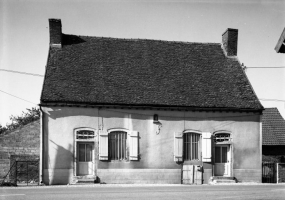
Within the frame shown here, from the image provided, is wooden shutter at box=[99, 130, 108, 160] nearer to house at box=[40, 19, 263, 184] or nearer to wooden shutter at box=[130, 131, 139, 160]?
house at box=[40, 19, 263, 184]

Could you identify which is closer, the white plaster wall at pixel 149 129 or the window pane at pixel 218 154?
the white plaster wall at pixel 149 129

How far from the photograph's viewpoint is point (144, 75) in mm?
20141

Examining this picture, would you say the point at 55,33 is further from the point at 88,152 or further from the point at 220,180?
the point at 220,180

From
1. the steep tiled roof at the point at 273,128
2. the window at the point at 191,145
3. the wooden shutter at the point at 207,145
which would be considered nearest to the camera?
the wooden shutter at the point at 207,145

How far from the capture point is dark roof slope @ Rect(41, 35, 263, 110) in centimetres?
1856

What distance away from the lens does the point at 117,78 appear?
19672 millimetres

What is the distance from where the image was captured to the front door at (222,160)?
1919 cm

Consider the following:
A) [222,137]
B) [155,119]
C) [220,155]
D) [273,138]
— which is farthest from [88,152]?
[273,138]

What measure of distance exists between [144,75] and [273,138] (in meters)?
10.9

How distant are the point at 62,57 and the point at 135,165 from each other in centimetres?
726

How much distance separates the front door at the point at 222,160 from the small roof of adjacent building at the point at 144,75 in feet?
7.50

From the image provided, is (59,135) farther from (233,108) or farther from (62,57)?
→ (233,108)

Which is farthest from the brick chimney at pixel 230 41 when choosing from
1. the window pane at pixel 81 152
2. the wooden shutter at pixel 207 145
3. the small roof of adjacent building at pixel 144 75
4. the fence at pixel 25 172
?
the fence at pixel 25 172

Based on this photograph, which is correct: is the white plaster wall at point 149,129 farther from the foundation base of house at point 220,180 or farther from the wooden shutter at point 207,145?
the foundation base of house at point 220,180
